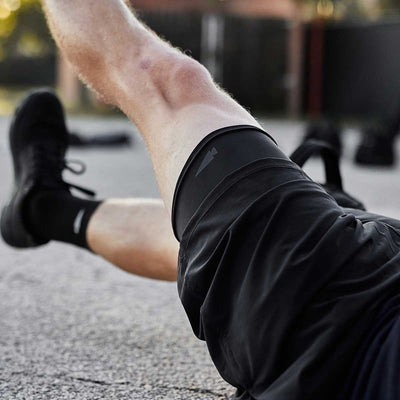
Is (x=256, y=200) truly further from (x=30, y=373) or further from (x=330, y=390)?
(x=30, y=373)

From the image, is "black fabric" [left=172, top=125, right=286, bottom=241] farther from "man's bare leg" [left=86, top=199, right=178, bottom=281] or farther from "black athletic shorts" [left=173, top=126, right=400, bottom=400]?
"man's bare leg" [left=86, top=199, right=178, bottom=281]

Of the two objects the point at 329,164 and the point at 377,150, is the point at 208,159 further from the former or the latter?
the point at 377,150

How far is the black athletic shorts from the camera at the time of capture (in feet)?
2.68

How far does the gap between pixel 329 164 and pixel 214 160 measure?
0.51m

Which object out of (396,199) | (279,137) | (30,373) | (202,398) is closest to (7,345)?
(30,373)

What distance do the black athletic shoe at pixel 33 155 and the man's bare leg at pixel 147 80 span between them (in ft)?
1.47

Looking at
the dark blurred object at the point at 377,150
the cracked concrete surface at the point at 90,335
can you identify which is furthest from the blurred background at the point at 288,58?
the cracked concrete surface at the point at 90,335

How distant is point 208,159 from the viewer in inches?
38.5

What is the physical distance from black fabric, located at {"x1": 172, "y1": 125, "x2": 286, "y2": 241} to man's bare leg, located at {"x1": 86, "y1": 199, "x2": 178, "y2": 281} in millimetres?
427

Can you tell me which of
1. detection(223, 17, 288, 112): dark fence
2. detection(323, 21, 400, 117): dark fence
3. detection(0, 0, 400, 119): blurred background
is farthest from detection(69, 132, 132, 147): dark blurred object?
detection(223, 17, 288, 112): dark fence

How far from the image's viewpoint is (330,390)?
2.71 feet

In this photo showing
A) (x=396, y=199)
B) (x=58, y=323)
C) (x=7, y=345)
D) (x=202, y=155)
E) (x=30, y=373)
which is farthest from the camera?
(x=396, y=199)

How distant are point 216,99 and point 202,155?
17 cm

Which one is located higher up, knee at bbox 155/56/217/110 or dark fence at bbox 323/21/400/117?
knee at bbox 155/56/217/110
